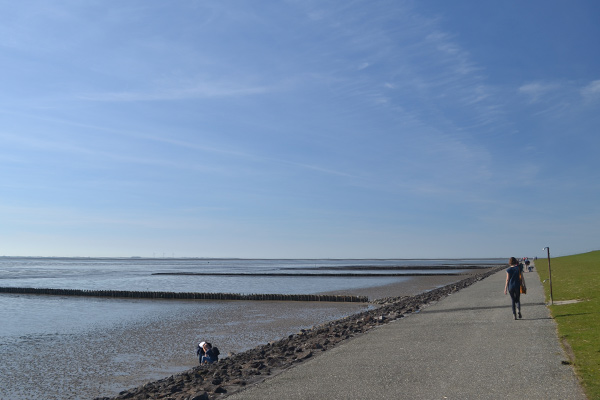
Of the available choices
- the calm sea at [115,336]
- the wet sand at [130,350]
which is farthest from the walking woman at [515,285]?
the calm sea at [115,336]

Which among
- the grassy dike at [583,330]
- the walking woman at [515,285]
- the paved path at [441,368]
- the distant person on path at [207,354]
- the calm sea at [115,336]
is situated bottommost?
the calm sea at [115,336]

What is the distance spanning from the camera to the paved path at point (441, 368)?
8039 millimetres

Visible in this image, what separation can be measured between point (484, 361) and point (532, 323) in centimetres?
596

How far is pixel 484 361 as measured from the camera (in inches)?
395

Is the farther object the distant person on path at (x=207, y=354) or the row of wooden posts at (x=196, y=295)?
the row of wooden posts at (x=196, y=295)

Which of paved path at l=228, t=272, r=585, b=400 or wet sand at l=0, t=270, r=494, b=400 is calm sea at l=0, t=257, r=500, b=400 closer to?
wet sand at l=0, t=270, r=494, b=400

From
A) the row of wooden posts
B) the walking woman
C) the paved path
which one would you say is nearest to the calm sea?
the row of wooden posts

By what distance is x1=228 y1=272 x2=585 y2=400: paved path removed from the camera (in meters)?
8.04

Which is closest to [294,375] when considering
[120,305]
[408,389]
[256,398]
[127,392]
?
[256,398]

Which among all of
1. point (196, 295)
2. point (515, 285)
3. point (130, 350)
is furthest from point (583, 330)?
point (196, 295)

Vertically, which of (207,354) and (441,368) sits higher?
(441,368)

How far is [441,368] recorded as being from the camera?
9602 millimetres

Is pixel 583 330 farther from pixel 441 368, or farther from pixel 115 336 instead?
pixel 115 336

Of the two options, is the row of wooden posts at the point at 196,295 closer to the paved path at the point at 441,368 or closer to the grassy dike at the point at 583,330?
the grassy dike at the point at 583,330
